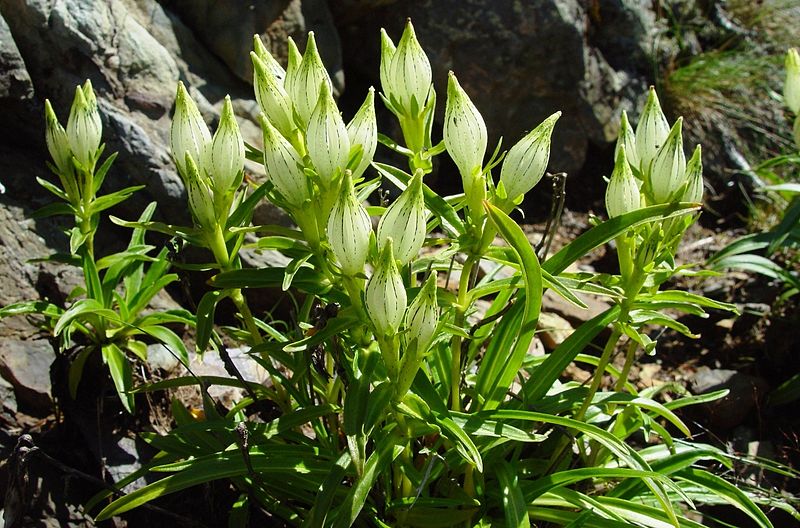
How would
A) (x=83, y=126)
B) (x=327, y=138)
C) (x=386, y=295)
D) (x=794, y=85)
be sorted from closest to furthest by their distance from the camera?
1. (x=386, y=295)
2. (x=327, y=138)
3. (x=83, y=126)
4. (x=794, y=85)

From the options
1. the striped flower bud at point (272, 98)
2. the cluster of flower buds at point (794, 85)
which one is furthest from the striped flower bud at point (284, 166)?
the cluster of flower buds at point (794, 85)

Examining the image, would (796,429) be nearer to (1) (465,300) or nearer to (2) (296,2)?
(1) (465,300)

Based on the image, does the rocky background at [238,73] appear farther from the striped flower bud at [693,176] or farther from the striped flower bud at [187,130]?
the striped flower bud at [693,176]

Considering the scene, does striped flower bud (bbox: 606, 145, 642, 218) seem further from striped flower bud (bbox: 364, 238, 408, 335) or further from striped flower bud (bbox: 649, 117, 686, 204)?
striped flower bud (bbox: 364, 238, 408, 335)

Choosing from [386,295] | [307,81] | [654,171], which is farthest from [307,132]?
[654,171]

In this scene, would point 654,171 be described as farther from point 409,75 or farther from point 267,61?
point 267,61
